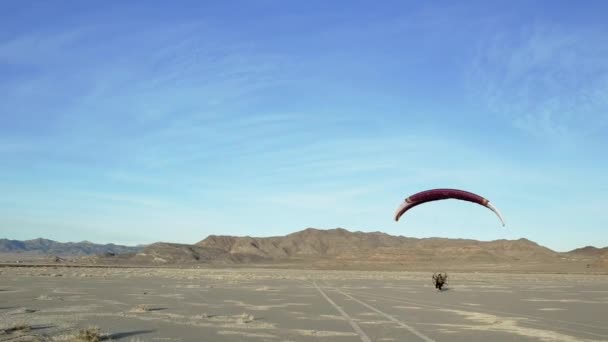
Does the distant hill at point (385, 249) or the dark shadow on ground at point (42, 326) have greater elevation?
the distant hill at point (385, 249)

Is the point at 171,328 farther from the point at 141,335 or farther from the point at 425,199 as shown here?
the point at 425,199

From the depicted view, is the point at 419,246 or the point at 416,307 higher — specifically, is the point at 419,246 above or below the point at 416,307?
above

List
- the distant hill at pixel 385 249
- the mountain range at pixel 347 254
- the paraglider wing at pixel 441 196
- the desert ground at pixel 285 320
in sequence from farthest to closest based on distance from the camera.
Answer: the distant hill at pixel 385 249, the mountain range at pixel 347 254, the paraglider wing at pixel 441 196, the desert ground at pixel 285 320

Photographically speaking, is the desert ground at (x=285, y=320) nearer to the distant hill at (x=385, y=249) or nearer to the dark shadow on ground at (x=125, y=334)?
the dark shadow on ground at (x=125, y=334)

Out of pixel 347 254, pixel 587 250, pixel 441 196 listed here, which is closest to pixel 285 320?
pixel 441 196

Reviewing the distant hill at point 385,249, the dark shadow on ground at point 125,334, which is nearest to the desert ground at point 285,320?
the dark shadow on ground at point 125,334

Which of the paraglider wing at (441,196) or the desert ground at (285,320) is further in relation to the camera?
the paraglider wing at (441,196)

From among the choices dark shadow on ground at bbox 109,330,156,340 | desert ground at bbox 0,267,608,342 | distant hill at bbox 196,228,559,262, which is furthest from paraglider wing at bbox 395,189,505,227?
distant hill at bbox 196,228,559,262

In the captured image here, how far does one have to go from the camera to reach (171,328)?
1579 cm

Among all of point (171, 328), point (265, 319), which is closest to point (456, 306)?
point (265, 319)

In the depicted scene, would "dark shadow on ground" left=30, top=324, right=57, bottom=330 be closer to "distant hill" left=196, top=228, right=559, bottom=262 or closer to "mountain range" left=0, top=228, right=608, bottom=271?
"mountain range" left=0, top=228, right=608, bottom=271

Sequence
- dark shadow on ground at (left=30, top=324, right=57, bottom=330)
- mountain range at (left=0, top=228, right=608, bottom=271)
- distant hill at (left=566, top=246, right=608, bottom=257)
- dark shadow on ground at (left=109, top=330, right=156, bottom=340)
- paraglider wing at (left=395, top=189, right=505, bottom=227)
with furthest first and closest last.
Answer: distant hill at (left=566, top=246, right=608, bottom=257)
mountain range at (left=0, top=228, right=608, bottom=271)
paraglider wing at (left=395, top=189, right=505, bottom=227)
dark shadow on ground at (left=30, top=324, right=57, bottom=330)
dark shadow on ground at (left=109, top=330, right=156, bottom=340)

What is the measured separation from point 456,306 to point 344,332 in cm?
1153

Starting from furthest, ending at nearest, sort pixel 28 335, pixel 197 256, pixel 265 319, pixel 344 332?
1. pixel 197 256
2. pixel 265 319
3. pixel 344 332
4. pixel 28 335
